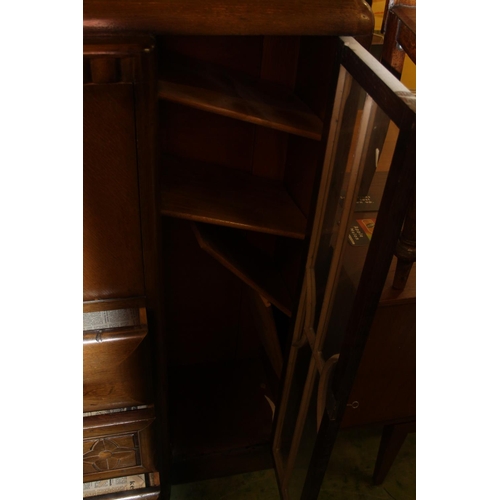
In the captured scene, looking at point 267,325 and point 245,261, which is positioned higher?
point 245,261

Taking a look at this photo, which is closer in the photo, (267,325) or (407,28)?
(407,28)

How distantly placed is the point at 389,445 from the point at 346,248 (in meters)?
0.94

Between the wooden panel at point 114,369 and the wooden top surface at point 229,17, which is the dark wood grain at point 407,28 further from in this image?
the wooden panel at point 114,369

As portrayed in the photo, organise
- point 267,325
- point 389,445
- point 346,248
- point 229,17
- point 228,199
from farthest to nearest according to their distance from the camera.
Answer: point 389,445 → point 267,325 → point 228,199 → point 346,248 → point 229,17

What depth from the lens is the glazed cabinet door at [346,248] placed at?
0.72m

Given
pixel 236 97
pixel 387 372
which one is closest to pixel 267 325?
pixel 387 372

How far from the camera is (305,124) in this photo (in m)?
1.09

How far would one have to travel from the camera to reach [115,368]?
1.11m

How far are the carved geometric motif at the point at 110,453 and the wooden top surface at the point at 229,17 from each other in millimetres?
979

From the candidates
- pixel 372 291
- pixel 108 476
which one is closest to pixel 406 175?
pixel 372 291

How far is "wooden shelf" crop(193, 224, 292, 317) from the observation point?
1279mm

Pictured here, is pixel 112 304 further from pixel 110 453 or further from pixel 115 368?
pixel 110 453

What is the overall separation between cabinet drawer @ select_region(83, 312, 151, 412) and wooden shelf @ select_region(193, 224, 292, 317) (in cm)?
30

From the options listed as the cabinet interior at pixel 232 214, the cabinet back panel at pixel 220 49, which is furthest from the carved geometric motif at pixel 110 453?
the cabinet back panel at pixel 220 49
